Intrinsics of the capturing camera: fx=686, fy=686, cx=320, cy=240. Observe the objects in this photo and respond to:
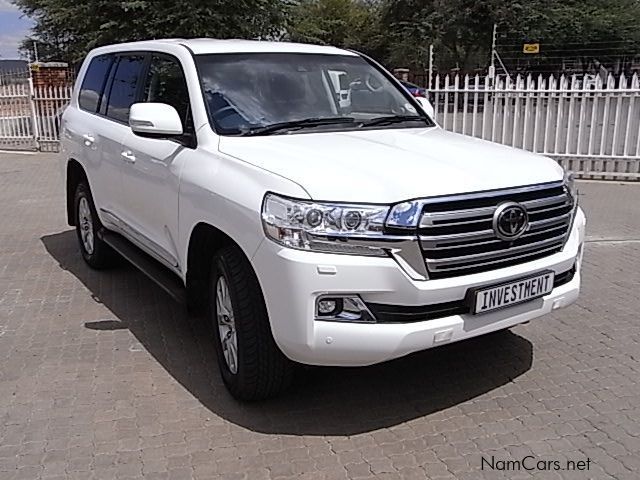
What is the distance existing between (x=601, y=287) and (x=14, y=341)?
4573mm

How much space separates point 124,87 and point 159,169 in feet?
4.43

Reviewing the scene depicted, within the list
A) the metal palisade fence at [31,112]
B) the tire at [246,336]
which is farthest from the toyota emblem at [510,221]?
the metal palisade fence at [31,112]

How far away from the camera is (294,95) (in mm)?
4438

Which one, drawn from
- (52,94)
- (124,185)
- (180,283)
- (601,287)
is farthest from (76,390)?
(52,94)

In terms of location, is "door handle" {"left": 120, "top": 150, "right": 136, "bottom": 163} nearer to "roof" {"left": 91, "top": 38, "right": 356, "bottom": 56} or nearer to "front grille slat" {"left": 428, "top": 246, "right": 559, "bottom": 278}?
"roof" {"left": 91, "top": 38, "right": 356, "bottom": 56}

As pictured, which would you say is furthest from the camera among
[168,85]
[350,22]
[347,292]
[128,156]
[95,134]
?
[350,22]

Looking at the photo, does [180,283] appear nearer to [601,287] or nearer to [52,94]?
[601,287]

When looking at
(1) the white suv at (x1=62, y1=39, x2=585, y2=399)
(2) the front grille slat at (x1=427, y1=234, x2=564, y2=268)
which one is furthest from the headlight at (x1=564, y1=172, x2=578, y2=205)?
(2) the front grille slat at (x1=427, y1=234, x2=564, y2=268)

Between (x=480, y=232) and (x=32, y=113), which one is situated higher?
(x=480, y=232)

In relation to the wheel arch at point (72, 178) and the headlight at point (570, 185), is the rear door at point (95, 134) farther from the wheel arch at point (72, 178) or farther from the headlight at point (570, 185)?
the headlight at point (570, 185)

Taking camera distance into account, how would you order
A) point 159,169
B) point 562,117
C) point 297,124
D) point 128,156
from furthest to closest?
point 562,117
point 128,156
point 159,169
point 297,124

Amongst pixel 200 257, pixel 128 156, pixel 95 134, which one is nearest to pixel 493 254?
pixel 200 257

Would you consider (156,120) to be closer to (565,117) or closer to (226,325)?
(226,325)

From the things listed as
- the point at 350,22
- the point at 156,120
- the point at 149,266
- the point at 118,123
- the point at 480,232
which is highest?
the point at 350,22
